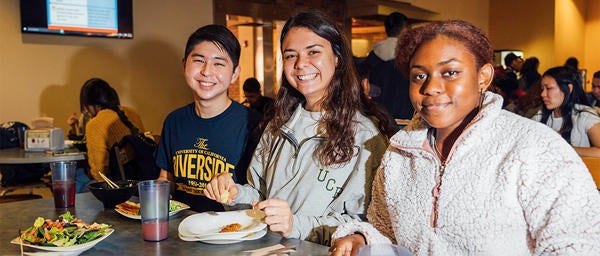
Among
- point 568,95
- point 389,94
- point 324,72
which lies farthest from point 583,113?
point 324,72

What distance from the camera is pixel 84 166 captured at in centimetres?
443

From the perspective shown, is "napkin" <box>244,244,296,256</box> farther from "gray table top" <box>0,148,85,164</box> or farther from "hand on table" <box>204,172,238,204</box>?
"gray table top" <box>0,148,85,164</box>

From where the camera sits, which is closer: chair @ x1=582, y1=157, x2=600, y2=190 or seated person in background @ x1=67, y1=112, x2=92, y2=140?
chair @ x1=582, y1=157, x2=600, y2=190

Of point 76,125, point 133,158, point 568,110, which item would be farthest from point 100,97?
point 568,110

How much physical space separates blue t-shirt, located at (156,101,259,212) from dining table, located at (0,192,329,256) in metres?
0.40

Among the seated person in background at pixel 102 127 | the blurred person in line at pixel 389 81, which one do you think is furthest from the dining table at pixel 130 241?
the blurred person in line at pixel 389 81

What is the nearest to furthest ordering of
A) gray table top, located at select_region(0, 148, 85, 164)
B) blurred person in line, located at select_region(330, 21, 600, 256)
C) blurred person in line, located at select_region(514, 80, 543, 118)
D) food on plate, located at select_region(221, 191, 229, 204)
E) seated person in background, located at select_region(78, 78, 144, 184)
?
blurred person in line, located at select_region(330, 21, 600, 256) → food on plate, located at select_region(221, 191, 229, 204) → gray table top, located at select_region(0, 148, 85, 164) → seated person in background, located at select_region(78, 78, 144, 184) → blurred person in line, located at select_region(514, 80, 543, 118)

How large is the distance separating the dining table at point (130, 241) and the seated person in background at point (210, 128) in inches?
16.0

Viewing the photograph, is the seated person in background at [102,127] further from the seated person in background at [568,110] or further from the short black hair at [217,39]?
the seated person in background at [568,110]

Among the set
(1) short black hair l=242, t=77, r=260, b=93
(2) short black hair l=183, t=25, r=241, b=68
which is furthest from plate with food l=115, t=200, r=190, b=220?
(1) short black hair l=242, t=77, r=260, b=93

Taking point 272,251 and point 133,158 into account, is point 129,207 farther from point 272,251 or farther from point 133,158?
point 133,158

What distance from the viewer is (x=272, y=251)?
1328 mm

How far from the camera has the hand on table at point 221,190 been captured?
1.68m

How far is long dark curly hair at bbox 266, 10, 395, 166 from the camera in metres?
1.79
